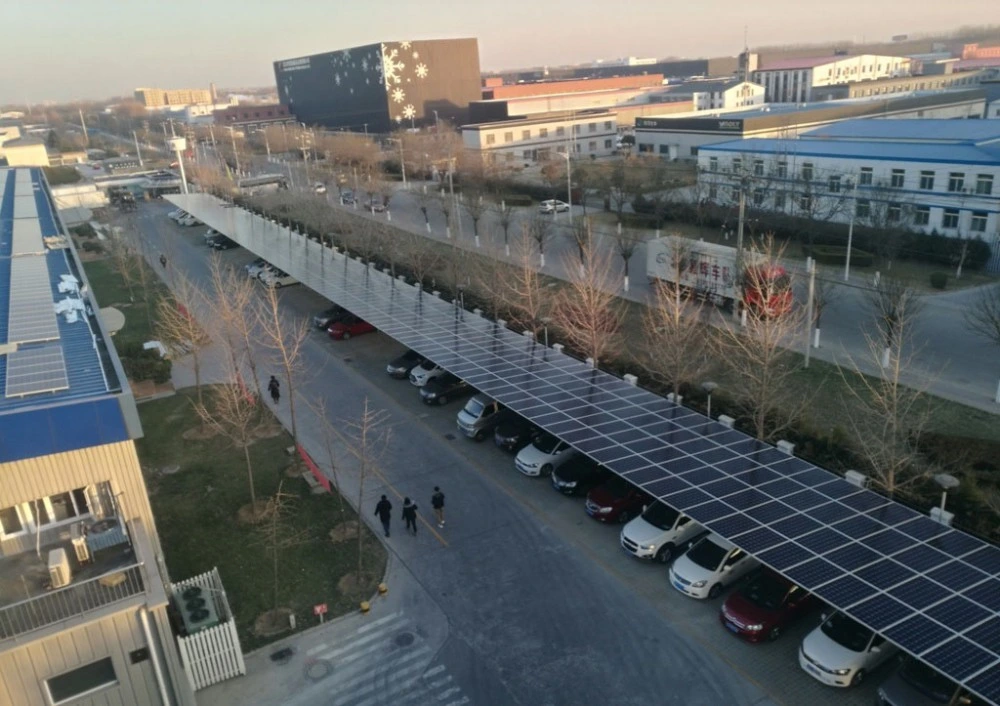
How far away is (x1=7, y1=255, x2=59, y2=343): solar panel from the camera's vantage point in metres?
15.0

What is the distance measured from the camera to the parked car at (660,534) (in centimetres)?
1523

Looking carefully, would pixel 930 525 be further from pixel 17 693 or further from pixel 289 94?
pixel 289 94

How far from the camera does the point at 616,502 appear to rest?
1680cm

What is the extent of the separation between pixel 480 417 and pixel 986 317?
17.7 meters

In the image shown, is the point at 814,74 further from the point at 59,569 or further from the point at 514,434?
the point at 59,569

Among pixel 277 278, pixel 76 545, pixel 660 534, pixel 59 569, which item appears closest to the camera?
pixel 59 569

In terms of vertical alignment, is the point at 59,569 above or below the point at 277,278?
above

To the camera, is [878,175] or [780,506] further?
[878,175]

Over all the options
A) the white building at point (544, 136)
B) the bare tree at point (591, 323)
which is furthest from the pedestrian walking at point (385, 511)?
the white building at point (544, 136)

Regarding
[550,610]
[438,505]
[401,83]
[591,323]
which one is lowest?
[550,610]

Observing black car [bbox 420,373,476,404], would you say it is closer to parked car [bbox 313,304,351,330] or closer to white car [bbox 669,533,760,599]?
parked car [bbox 313,304,351,330]

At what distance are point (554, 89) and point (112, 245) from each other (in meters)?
73.8

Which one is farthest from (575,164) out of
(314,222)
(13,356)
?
(13,356)

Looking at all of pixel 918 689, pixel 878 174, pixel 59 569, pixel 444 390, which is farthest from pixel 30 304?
pixel 878 174
